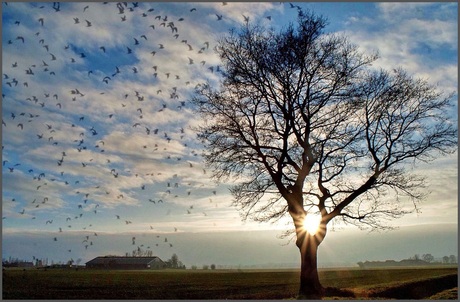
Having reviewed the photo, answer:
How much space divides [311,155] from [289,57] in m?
5.69

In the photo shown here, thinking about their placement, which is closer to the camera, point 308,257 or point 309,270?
point 309,270

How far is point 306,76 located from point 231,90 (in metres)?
4.43

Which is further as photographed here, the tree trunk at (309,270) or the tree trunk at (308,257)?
the tree trunk at (308,257)

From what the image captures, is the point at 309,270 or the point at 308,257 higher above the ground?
the point at 308,257

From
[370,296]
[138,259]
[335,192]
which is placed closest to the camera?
[370,296]

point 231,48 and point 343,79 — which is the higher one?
point 231,48

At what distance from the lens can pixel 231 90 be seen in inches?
1021

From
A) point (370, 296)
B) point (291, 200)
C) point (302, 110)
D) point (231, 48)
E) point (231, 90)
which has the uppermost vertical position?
point (231, 48)

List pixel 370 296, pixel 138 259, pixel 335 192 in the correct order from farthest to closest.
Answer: pixel 138 259 < pixel 335 192 < pixel 370 296

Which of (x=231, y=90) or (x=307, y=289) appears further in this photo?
(x=231, y=90)

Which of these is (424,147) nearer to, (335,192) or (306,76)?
(335,192)

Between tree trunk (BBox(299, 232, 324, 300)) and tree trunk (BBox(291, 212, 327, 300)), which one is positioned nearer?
tree trunk (BBox(299, 232, 324, 300))

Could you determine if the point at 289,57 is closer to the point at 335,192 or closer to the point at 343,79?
the point at 343,79

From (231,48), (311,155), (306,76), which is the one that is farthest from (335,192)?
(231,48)
